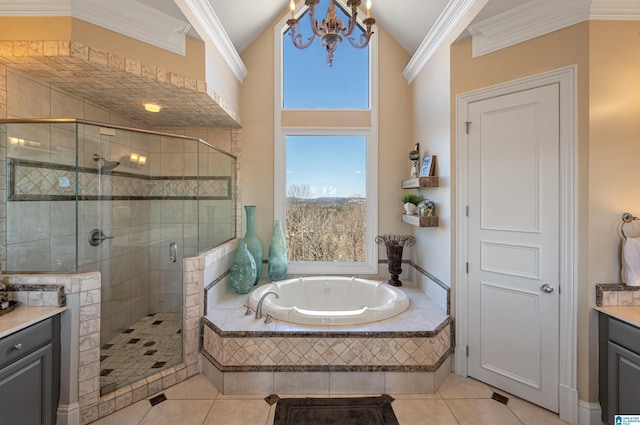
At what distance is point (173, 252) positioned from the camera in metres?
2.46

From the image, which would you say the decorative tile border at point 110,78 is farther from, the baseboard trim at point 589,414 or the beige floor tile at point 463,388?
the baseboard trim at point 589,414

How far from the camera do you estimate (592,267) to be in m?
1.71

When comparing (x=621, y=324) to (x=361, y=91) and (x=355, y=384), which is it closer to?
(x=355, y=384)

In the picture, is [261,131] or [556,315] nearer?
[556,315]

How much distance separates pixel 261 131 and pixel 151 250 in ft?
5.64

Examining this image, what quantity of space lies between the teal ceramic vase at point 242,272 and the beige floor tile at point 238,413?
1.01 meters

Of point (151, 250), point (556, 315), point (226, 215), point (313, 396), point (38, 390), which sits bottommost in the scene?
point (313, 396)

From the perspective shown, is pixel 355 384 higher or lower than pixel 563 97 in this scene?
lower

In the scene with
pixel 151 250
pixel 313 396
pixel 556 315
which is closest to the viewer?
pixel 556 315

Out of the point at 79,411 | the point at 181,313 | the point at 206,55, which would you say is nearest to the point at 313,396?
the point at 181,313

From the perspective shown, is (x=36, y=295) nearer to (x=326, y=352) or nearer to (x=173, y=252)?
(x=173, y=252)

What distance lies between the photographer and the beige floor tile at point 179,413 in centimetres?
176

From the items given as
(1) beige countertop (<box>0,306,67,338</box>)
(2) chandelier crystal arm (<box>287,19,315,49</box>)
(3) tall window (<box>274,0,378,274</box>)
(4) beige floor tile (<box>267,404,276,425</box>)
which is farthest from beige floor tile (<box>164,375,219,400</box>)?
(2) chandelier crystal arm (<box>287,19,315,49</box>)

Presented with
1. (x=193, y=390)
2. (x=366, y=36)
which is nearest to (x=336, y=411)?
(x=193, y=390)
